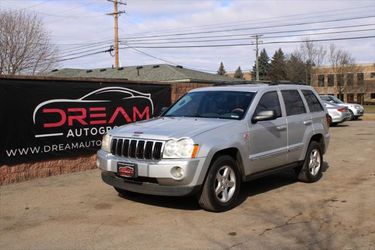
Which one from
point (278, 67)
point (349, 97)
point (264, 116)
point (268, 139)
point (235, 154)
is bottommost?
point (349, 97)

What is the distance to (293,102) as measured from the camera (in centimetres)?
883

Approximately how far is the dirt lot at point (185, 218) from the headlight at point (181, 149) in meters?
0.85

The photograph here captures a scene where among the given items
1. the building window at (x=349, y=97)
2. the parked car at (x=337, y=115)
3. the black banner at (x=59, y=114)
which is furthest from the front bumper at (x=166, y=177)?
the building window at (x=349, y=97)

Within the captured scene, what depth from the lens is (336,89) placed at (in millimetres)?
80062

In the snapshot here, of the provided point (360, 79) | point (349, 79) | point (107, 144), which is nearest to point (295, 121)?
point (107, 144)

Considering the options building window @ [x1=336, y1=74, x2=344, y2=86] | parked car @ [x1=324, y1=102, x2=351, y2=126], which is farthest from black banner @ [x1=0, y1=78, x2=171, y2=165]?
building window @ [x1=336, y1=74, x2=344, y2=86]

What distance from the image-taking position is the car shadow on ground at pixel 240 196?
7.21 meters

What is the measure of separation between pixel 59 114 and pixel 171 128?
382 centimetres

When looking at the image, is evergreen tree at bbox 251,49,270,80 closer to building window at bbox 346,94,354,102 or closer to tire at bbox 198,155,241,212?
building window at bbox 346,94,354,102

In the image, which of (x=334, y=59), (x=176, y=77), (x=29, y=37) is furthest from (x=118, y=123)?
(x=334, y=59)

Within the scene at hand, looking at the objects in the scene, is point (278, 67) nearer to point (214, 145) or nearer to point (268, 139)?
point (268, 139)

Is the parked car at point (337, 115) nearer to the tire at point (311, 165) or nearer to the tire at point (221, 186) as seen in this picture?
the tire at point (311, 165)

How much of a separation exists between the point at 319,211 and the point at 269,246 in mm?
1820

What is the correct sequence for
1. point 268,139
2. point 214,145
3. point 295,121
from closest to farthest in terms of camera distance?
point 214,145, point 268,139, point 295,121
